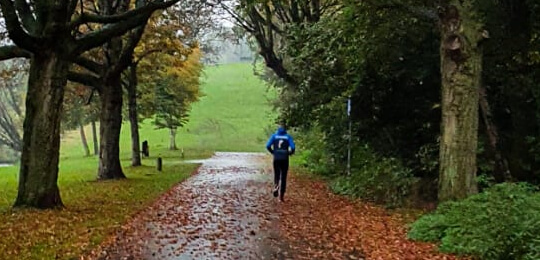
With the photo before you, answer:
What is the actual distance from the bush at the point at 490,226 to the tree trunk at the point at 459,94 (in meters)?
0.63

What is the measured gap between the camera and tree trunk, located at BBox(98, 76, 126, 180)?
2173 cm

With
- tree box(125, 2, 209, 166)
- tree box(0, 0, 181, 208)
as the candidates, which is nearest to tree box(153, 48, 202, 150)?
tree box(125, 2, 209, 166)

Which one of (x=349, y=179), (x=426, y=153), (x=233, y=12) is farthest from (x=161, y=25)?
(x=426, y=153)

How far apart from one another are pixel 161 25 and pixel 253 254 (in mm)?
18052

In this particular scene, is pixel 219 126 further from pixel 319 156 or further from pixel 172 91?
pixel 319 156

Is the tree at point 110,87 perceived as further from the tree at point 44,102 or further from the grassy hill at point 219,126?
the grassy hill at point 219,126

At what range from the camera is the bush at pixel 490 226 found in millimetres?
7859

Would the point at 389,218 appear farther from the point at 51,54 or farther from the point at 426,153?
the point at 51,54

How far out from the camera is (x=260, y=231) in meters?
11.0

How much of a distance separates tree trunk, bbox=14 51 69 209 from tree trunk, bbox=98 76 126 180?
26.7 ft

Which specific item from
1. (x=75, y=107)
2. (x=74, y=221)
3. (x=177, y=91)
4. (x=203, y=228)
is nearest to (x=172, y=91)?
(x=177, y=91)

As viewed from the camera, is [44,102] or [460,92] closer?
[460,92]

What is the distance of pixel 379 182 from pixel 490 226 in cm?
692

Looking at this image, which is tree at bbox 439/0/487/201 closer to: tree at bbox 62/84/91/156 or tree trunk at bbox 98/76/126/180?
tree trunk at bbox 98/76/126/180
